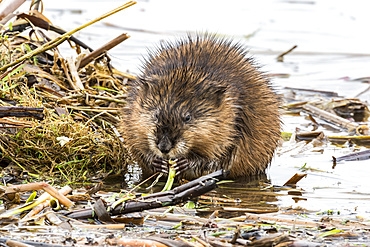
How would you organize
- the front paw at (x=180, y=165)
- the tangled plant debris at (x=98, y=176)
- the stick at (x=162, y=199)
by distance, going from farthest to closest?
1. the front paw at (x=180, y=165)
2. the stick at (x=162, y=199)
3. the tangled plant debris at (x=98, y=176)

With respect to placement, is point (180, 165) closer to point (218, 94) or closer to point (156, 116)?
point (156, 116)

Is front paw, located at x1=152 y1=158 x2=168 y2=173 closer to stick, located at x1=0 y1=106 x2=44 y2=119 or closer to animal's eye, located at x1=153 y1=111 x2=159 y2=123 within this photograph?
animal's eye, located at x1=153 y1=111 x2=159 y2=123

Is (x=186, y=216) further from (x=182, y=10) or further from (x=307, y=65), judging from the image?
(x=182, y=10)

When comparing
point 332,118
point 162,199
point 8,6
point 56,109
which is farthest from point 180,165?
point 332,118

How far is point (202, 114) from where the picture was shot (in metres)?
5.29

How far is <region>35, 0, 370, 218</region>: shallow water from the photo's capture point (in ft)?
18.1

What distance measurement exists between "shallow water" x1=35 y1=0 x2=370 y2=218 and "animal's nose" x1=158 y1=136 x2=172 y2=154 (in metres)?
0.74

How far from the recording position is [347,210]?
474 cm

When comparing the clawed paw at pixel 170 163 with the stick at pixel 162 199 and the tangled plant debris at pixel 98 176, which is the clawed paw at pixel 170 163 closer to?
the tangled plant debris at pixel 98 176

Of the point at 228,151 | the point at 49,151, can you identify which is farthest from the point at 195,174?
the point at 49,151

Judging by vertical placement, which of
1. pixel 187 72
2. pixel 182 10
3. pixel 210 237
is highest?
pixel 182 10

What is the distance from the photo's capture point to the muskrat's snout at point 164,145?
194 inches

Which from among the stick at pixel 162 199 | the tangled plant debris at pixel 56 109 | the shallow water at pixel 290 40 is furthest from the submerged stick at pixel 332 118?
→ the stick at pixel 162 199

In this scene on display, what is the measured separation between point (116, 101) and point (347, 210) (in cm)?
262
